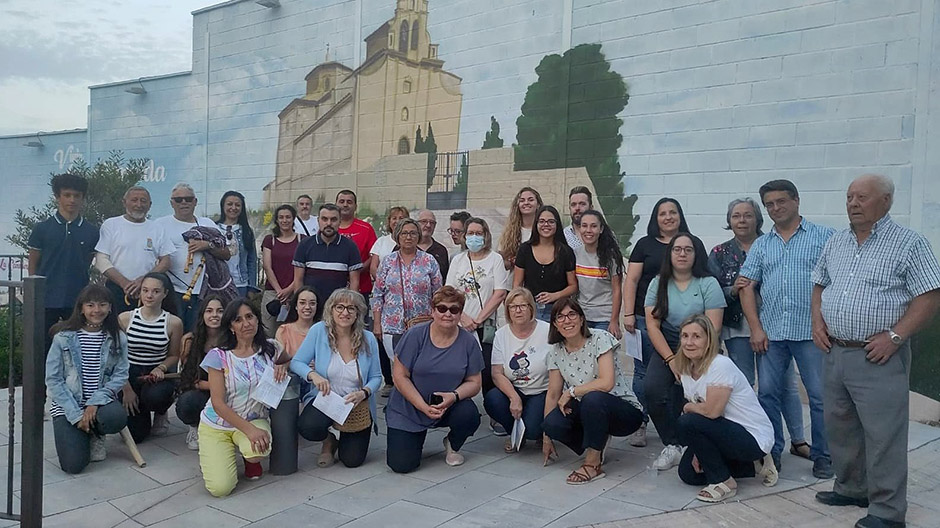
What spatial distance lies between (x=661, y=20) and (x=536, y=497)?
4.89 metres

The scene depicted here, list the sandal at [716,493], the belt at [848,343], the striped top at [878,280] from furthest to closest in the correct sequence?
the sandal at [716,493]
the belt at [848,343]
the striped top at [878,280]

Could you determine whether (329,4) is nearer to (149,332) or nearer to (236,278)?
(236,278)

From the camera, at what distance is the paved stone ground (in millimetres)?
3938

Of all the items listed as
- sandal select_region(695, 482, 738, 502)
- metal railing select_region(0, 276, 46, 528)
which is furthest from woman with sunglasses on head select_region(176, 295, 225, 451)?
sandal select_region(695, 482, 738, 502)

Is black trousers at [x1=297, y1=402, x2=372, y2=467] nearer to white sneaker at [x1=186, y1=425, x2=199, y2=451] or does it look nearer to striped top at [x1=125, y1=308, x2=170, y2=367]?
white sneaker at [x1=186, y1=425, x2=199, y2=451]

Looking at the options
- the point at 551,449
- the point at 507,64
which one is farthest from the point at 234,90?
the point at 551,449

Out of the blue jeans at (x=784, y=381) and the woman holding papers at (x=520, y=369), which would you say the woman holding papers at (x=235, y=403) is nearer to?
the woman holding papers at (x=520, y=369)

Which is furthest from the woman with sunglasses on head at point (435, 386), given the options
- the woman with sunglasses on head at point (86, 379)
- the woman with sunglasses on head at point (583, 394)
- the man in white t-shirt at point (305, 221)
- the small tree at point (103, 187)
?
the small tree at point (103, 187)

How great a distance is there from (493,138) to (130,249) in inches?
164

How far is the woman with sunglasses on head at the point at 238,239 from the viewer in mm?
6707

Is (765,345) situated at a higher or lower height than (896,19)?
lower

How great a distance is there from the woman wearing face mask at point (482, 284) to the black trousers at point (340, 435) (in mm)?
1124

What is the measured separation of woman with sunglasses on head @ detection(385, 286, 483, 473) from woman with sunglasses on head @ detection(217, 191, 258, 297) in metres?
2.49

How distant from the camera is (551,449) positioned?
192 inches
